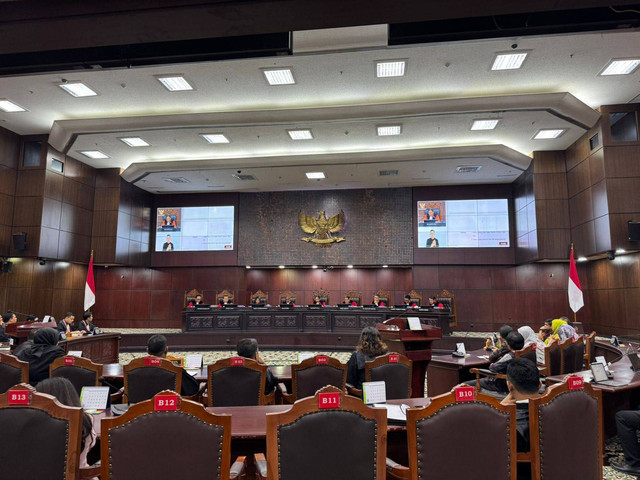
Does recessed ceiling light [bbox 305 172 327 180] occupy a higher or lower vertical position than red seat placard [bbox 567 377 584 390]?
higher

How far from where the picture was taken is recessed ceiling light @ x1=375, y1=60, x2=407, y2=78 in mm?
7340

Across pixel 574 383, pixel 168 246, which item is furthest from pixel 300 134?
pixel 574 383

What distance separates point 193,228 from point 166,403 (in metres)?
13.7

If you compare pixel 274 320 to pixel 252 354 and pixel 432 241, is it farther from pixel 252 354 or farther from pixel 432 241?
pixel 252 354

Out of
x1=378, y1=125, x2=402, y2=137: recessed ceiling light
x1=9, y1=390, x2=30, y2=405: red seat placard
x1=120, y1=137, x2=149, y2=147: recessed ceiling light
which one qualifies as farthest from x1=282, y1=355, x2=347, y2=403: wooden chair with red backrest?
x1=120, y1=137, x2=149, y2=147: recessed ceiling light

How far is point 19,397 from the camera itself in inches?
66.4

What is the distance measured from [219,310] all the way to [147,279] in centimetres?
434

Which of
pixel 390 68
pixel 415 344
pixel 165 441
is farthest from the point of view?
pixel 390 68

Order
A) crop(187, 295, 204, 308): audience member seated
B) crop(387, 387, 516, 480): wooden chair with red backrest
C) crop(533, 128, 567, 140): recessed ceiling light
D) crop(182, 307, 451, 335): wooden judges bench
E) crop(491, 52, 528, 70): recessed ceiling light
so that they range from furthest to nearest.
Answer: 1. crop(187, 295, 204, 308): audience member seated
2. crop(182, 307, 451, 335): wooden judges bench
3. crop(533, 128, 567, 140): recessed ceiling light
4. crop(491, 52, 528, 70): recessed ceiling light
5. crop(387, 387, 516, 480): wooden chair with red backrest

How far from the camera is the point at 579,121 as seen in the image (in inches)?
350

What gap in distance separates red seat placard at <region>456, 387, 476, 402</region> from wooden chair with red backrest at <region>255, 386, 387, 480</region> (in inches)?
14.3

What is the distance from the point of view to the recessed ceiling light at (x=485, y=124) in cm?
931

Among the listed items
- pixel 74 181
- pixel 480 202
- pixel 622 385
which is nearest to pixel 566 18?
pixel 622 385

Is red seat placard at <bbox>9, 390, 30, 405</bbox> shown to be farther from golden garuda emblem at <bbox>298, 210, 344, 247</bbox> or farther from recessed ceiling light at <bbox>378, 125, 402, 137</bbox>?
golden garuda emblem at <bbox>298, 210, 344, 247</bbox>
